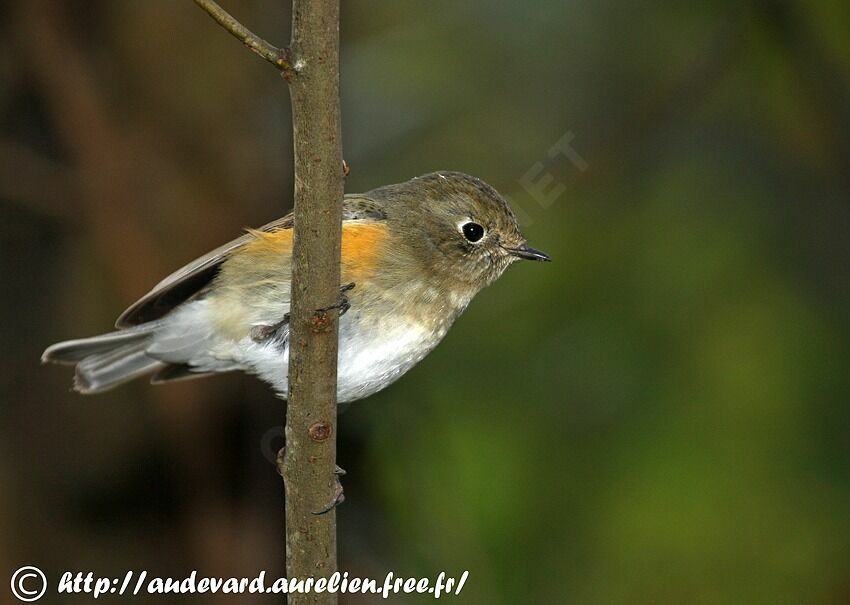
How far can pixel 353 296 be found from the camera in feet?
13.1

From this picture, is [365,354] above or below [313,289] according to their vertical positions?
above

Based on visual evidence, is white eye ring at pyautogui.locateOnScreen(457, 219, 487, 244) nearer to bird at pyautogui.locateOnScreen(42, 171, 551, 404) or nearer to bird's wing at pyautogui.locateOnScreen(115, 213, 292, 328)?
bird at pyautogui.locateOnScreen(42, 171, 551, 404)

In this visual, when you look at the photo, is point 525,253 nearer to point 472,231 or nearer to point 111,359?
point 472,231

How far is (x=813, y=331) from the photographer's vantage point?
5.66 metres

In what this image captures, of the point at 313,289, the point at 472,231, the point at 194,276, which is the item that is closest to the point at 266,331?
the point at 194,276

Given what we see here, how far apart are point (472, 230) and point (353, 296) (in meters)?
0.74

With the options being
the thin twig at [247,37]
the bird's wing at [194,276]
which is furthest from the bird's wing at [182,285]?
the thin twig at [247,37]

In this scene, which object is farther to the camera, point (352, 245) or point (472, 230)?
point (472, 230)

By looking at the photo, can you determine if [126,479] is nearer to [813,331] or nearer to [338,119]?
[813,331]

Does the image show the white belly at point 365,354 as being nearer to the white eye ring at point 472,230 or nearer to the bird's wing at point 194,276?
the bird's wing at point 194,276

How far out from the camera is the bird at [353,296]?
4.03 m

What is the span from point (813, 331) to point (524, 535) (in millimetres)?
1811

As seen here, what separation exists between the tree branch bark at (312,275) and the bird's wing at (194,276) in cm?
127

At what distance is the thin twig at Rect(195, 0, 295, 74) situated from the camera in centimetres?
257
